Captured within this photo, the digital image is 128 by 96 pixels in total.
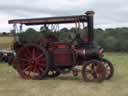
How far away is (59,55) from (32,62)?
0.97 m

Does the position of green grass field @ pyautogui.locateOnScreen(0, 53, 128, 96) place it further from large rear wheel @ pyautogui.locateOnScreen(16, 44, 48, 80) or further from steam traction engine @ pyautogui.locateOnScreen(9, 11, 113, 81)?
large rear wheel @ pyautogui.locateOnScreen(16, 44, 48, 80)

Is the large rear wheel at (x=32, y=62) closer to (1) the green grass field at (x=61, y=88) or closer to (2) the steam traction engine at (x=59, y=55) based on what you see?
(2) the steam traction engine at (x=59, y=55)

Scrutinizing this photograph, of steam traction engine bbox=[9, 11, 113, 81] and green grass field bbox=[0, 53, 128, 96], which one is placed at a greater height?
steam traction engine bbox=[9, 11, 113, 81]

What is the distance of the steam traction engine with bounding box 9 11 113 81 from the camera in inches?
524

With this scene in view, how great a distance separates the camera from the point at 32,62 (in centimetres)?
1395

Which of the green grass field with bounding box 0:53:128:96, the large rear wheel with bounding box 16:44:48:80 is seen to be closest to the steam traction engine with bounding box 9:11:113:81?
the large rear wheel with bounding box 16:44:48:80

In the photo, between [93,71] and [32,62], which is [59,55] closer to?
[32,62]

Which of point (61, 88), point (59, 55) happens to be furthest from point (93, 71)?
point (61, 88)

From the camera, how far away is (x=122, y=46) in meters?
45.8

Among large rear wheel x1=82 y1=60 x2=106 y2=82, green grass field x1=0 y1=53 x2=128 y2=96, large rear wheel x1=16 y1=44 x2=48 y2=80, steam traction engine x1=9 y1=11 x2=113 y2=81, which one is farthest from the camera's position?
large rear wheel x1=16 y1=44 x2=48 y2=80

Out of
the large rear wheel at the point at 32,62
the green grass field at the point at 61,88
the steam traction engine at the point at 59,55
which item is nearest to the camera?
the green grass field at the point at 61,88

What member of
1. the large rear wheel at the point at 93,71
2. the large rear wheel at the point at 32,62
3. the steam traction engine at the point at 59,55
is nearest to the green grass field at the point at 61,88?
the large rear wheel at the point at 93,71

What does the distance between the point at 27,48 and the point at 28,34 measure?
0.70 m

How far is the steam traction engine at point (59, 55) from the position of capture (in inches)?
524
